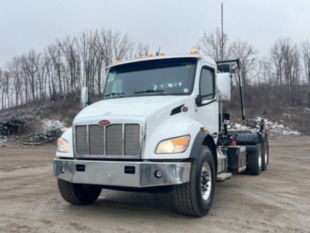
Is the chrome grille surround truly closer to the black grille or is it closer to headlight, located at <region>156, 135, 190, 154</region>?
the black grille

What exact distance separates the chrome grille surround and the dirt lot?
105 centimetres

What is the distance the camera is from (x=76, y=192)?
6805mm

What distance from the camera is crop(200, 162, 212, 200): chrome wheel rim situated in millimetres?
6307

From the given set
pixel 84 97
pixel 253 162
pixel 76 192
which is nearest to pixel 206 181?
pixel 76 192

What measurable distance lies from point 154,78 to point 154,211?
242 cm

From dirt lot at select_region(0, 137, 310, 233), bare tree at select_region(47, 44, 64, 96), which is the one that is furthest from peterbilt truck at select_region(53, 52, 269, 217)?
bare tree at select_region(47, 44, 64, 96)

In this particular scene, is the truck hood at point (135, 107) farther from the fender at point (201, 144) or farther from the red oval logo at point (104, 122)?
the fender at point (201, 144)

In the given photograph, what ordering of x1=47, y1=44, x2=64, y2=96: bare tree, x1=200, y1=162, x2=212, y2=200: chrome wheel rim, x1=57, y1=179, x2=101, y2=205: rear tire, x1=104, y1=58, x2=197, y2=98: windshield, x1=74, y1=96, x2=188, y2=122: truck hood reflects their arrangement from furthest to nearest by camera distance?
x1=47, y1=44, x2=64, y2=96: bare tree, x1=104, y1=58, x2=197, y2=98: windshield, x1=57, y1=179, x2=101, y2=205: rear tire, x1=200, y1=162, x2=212, y2=200: chrome wheel rim, x1=74, y1=96, x2=188, y2=122: truck hood

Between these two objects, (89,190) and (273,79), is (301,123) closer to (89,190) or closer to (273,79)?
(273,79)

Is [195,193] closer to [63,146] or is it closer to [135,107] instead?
[135,107]

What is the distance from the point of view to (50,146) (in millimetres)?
25703

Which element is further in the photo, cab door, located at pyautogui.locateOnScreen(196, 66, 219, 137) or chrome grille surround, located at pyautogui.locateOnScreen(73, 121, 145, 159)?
cab door, located at pyautogui.locateOnScreen(196, 66, 219, 137)

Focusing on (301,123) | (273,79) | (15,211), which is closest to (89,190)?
(15,211)

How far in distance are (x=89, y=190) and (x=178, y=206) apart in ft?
6.55
